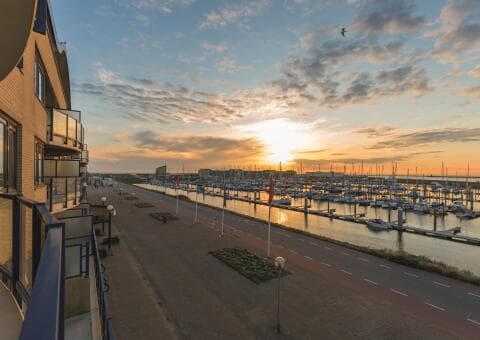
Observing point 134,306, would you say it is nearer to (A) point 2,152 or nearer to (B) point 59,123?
(A) point 2,152

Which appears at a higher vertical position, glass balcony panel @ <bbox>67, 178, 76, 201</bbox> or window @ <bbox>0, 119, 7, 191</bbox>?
window @ <bbox>0, 119, 7, 191</bbox>

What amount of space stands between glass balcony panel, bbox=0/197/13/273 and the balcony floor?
48 centimetres

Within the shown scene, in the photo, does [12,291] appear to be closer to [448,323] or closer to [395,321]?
[395,321]

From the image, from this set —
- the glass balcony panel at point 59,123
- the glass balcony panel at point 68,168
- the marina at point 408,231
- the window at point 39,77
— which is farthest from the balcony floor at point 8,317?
the marina at point 408,231

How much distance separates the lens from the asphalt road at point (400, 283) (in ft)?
49.9

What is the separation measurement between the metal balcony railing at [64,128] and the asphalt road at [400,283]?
18517mm

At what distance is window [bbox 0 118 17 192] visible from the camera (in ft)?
25.3

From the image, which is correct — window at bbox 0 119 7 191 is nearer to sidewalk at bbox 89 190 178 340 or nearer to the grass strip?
sidewalk at bbox 89 190 178 340

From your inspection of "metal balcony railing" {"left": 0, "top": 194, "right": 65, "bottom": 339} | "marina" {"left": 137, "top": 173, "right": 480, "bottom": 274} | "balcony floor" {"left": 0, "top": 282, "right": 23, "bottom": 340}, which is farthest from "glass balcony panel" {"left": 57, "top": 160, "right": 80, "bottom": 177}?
"marina" {"left": 137, "top": 173, "right": 480, "bottom": 274}

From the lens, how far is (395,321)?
14.1 m

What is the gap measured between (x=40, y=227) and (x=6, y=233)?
328cm

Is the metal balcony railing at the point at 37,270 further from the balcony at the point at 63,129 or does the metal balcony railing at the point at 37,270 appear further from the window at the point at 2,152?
the balcony at the point at 63,129

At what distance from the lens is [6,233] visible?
590cm

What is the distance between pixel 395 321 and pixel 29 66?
784 inches
